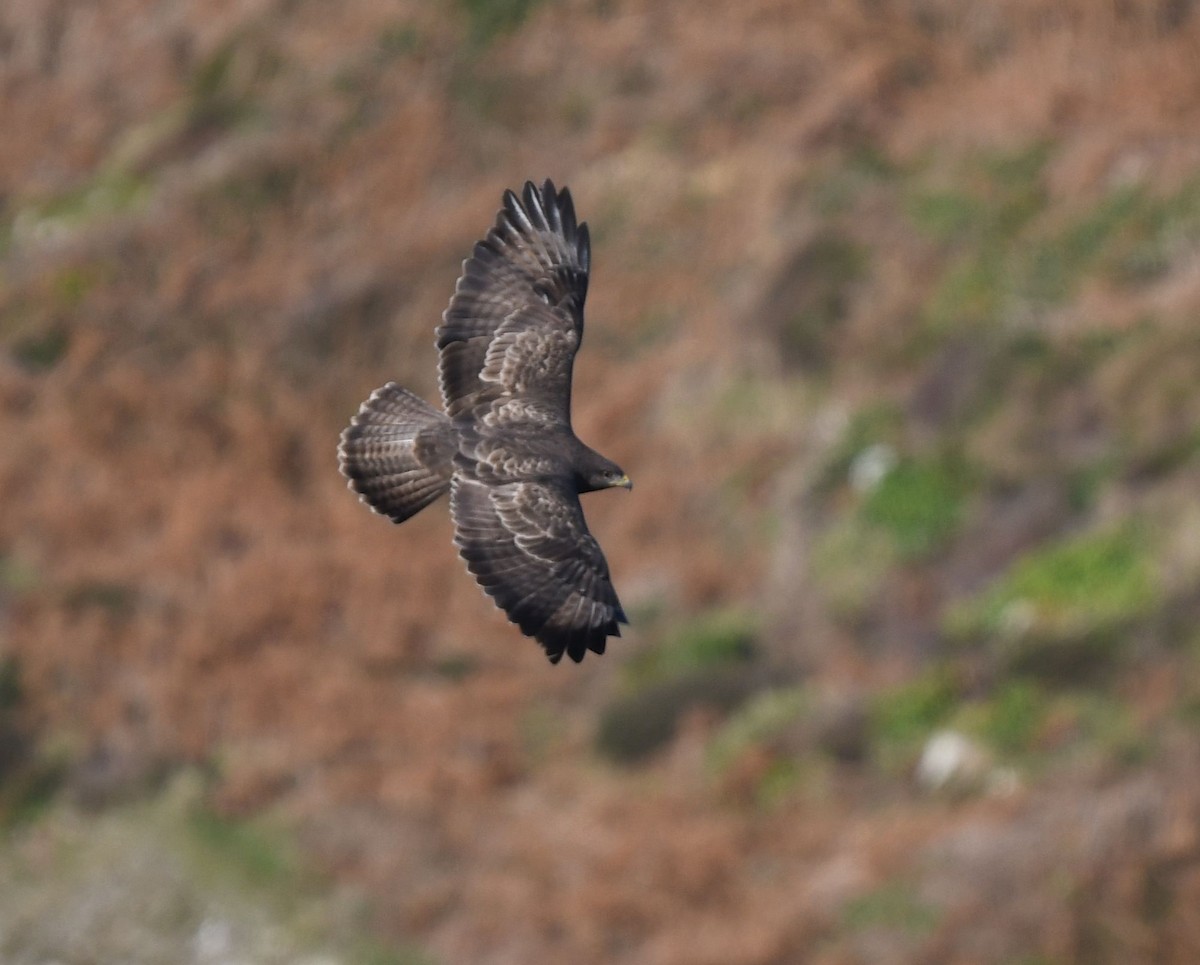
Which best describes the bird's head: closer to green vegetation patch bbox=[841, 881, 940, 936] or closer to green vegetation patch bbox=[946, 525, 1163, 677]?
green vegetation patch bbox=[841, 881, 940, 936]

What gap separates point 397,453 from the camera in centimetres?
1055

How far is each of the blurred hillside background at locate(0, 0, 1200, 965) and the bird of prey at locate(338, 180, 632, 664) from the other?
507cm

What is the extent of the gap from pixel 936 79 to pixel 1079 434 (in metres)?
7.64

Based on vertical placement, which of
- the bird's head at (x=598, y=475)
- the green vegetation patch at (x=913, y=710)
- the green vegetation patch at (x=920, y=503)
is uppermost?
the green vegetation patch at (x=920, y=503)

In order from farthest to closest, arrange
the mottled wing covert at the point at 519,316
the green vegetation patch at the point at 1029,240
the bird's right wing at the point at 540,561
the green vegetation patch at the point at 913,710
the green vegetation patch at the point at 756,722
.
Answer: the green vegetation patch at the point at 1029,240 < the green vegetation patch at the point at 756,722 < the green vegetation patch at the point at 913,710 < the mottled wing covert at the point at 519,316 < the bird's right wing at the point at 540,561

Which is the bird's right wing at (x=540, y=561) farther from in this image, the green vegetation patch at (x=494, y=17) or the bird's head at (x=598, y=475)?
the green vegetation patch at (x=494, y=17)

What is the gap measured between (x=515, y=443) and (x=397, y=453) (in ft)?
2.07

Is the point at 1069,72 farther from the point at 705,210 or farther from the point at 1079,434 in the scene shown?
the point at 1079,434

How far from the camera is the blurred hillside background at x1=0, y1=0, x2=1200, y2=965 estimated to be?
52.9 feet

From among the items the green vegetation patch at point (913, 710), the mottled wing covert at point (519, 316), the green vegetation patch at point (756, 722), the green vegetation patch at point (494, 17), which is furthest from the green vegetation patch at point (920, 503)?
the green vegetation patch at point (494, 17)

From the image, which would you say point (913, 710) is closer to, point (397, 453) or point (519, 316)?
point (519, 316)

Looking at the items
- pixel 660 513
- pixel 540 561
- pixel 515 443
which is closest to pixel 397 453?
pixel 515 443

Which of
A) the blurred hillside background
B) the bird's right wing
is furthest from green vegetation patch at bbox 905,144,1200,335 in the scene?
the bird's right wing

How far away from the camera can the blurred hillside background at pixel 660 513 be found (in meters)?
16.1
